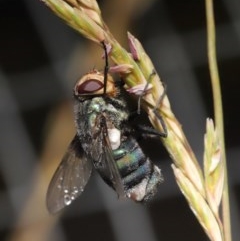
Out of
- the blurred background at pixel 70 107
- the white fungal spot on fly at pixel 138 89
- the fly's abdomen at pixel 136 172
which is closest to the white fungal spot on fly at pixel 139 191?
the fly's abdomen at pixel 136 172

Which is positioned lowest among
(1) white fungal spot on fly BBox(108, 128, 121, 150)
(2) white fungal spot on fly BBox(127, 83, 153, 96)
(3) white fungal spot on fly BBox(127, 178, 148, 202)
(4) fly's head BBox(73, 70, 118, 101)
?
(3) white fungal spot on fly BBox(127, 178, 148, 202)

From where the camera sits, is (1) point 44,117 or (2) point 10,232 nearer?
(2) point 10,232

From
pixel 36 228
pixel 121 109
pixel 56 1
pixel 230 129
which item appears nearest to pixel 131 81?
pixel 56 1

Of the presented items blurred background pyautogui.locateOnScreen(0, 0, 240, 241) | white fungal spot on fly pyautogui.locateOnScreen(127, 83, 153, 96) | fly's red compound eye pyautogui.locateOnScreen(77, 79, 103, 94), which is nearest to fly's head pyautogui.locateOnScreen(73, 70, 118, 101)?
fly's red compound eye pyautogui.locateOnScreen(77, 79, 103, 94)

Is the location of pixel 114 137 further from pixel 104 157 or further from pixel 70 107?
pixel 70 107

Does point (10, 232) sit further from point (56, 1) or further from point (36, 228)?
point (56, 1)

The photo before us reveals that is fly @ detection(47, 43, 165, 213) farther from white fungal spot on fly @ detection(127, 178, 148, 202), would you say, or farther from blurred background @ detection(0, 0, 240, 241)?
blurred background @ detection(0, 0, 240, 241)

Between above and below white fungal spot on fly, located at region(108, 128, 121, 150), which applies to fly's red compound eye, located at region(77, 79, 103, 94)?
above
